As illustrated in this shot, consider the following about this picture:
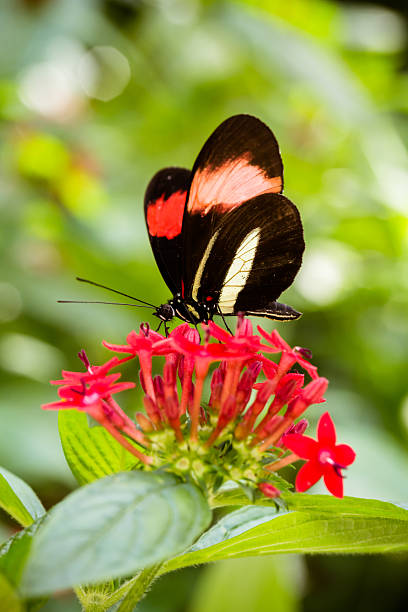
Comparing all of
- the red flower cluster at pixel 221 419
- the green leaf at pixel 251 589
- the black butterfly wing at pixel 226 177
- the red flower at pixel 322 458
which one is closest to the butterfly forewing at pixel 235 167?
the black butterfly wing at pixel 226 177

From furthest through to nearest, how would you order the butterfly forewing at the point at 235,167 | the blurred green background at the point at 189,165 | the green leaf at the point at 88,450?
the blurred green background at the point at 189,165
the butterfly forewing at the point at 235,167
the green leaf at the point at 88,450

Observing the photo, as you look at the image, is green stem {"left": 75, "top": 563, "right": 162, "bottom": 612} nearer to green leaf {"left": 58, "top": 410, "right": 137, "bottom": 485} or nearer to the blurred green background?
green leaf {"left": 58, "top": 410, "right": 137, "bottom": 485}

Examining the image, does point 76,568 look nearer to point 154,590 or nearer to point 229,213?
point 229,213

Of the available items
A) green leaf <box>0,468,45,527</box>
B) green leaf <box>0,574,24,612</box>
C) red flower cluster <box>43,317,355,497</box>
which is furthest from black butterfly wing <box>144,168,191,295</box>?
green leaf <box>0,574,24,612</box>

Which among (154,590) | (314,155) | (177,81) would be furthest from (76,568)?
(177,81)

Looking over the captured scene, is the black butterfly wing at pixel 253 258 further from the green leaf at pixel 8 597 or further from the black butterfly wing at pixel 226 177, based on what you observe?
the green leaf at pixel 8 597

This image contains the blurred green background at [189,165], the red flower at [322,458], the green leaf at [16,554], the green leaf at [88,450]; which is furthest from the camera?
the blurred green background at [189,165]
